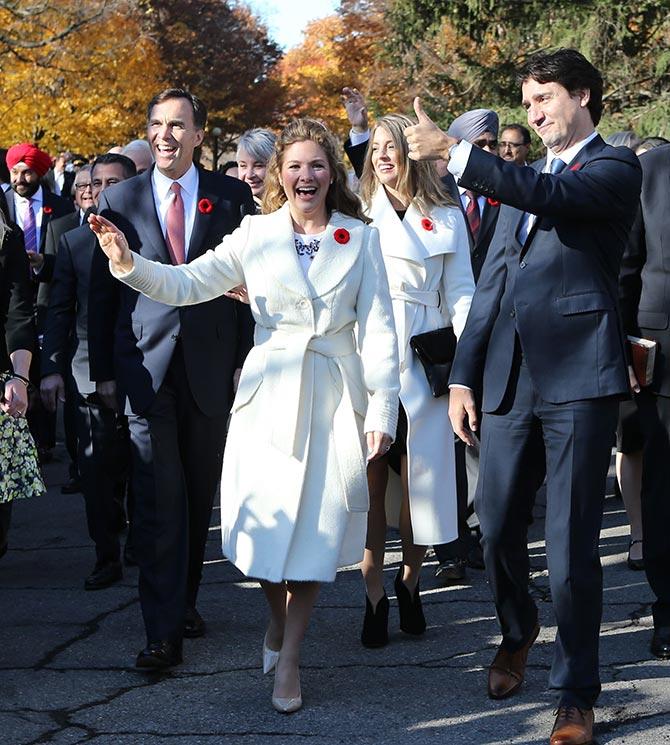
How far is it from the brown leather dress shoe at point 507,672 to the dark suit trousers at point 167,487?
51.5 inches

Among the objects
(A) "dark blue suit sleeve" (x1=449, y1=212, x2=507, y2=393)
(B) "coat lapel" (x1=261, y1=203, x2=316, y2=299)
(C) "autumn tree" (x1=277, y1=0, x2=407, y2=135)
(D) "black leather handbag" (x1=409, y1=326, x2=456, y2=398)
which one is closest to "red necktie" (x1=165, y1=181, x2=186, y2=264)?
(B) "coat lapel" (x1=261, y1=203, x2=316, y2=299)

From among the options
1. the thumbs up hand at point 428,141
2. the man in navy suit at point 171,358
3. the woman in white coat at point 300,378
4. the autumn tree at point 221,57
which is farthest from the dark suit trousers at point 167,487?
the autumn tree at point 221,57

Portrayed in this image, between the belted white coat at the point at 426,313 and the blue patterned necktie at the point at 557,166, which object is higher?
the blue patterned necktie at the point at 557,166

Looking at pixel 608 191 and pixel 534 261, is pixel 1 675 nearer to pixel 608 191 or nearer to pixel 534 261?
pixel 534 261

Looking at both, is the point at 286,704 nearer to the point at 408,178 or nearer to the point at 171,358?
the point at 171,358

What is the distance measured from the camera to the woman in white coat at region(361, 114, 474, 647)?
5887mm

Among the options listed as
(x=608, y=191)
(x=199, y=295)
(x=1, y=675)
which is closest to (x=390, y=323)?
(x=199, y=295)

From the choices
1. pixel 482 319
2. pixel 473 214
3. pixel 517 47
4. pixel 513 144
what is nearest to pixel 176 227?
pixel 482 319

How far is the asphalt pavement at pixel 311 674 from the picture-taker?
4.66m

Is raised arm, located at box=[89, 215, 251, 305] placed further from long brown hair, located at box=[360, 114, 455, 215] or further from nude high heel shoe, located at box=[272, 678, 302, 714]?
nude high heel shoe, located at box=[272, 678, 302, 714]

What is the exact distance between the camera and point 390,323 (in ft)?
16.8

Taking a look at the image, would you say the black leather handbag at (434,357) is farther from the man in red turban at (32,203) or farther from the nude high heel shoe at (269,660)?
the man in red turban at (32,203)

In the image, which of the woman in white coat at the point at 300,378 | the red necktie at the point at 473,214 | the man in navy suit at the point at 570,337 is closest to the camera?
the man in navy suit at the point at 570,337

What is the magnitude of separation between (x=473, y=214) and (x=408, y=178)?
1.52m
